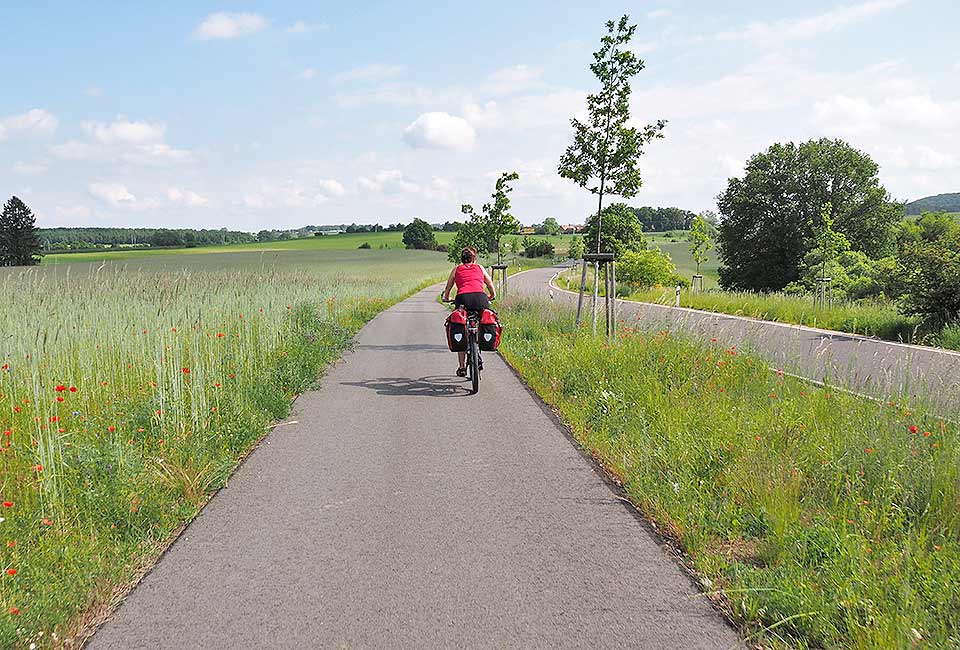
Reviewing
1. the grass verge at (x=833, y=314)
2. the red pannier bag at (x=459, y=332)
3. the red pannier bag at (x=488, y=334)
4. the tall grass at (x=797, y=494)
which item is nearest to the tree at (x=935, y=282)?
the grass verge at (x=833, y=314)

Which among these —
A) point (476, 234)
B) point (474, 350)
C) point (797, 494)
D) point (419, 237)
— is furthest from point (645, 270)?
point (419, 237)

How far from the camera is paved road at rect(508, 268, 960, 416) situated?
614 cm

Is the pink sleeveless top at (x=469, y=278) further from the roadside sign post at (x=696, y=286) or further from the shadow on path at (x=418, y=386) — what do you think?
the roadside sign post at (x=696, y=286)


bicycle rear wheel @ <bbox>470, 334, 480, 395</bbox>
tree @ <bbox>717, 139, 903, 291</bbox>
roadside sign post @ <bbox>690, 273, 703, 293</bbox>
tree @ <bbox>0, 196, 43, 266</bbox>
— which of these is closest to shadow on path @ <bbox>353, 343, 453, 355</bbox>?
bicycle rear wheel @ <bbox>470, 334, 480, 395</bbox>

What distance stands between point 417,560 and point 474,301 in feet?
20.8

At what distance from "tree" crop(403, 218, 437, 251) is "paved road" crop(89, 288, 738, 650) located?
114 metres

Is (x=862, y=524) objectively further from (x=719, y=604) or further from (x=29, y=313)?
(x=29, y=313)

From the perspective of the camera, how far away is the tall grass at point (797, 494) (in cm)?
331

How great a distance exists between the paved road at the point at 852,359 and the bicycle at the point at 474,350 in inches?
132

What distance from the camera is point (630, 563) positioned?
4.07 meters

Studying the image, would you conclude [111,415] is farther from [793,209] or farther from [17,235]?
[17,235]

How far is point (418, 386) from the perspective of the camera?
34.2 ft

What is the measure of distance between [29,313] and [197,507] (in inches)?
241

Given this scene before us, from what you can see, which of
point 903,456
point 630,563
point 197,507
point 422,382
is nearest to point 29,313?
point 422,382
